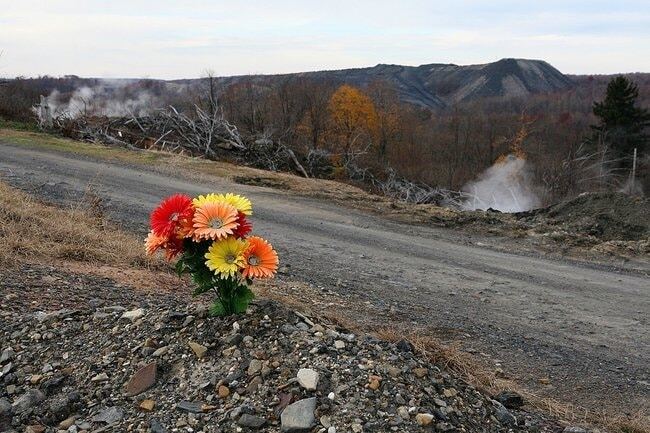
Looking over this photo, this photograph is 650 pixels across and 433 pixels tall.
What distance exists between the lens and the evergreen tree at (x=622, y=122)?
127 ft

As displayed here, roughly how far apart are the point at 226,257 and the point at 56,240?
3945 millimetres

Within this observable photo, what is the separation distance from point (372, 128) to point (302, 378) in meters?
45.6

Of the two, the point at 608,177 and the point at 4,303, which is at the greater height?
the point at 4,303

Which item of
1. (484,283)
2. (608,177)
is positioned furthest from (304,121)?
(484,283)

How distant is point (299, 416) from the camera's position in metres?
2.63

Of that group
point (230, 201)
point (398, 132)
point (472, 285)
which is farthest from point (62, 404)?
point (398, 132)

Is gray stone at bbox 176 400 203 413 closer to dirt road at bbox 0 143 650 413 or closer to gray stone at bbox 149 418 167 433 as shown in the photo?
gray stone at bbox 149 418 167 433

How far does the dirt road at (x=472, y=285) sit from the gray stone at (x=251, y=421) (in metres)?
2.51

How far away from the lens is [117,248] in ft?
20.8

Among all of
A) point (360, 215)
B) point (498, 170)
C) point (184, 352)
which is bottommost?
point (498, 170)

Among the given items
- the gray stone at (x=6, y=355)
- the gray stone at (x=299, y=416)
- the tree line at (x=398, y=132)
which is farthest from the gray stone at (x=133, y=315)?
the tree line at (x=398, y=132)

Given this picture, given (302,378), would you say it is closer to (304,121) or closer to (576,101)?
(304,121)

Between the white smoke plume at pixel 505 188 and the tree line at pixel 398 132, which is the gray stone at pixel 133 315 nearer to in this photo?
the tree line at pixel 398 132

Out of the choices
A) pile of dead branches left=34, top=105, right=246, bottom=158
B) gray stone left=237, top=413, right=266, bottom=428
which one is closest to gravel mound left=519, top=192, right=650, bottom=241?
gray stone left=237, top=413, right=266, bottom=428
